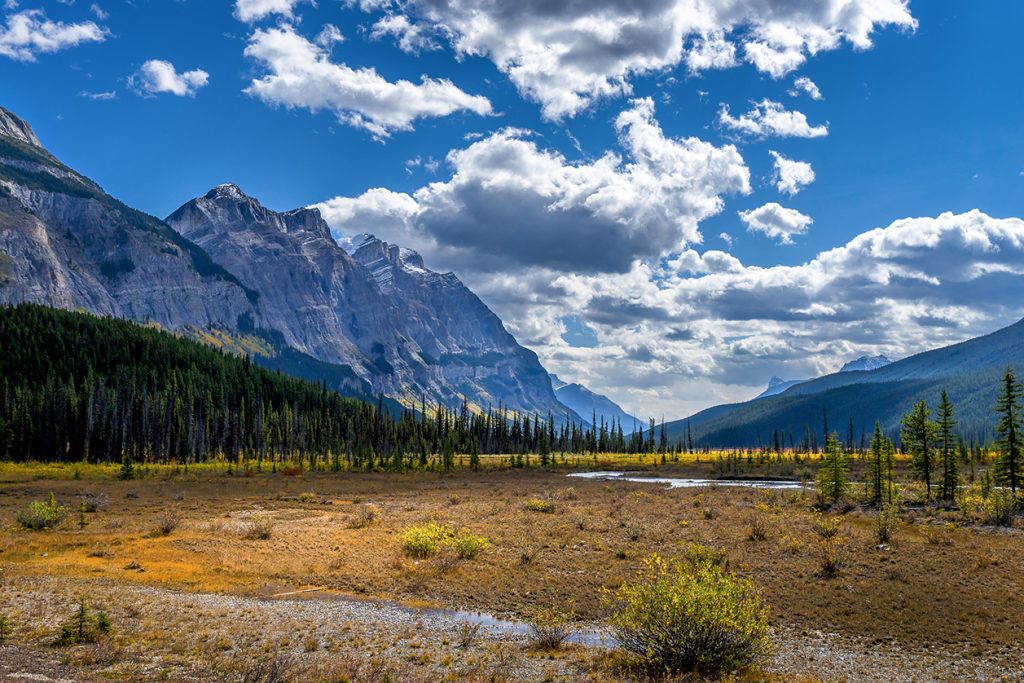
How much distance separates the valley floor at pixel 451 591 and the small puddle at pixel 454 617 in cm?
22

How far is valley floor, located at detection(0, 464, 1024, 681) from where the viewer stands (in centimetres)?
2030

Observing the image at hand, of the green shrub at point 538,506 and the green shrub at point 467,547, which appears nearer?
the green shrub at point 467,547

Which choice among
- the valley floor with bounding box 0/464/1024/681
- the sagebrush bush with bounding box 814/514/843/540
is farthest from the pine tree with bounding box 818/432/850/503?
the sagebrush bush with bounding box 814/514/843/540

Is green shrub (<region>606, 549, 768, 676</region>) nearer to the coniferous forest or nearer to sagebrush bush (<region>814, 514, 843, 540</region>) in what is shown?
sagebrush bush (<region>814, 514, 843, 540</region>)

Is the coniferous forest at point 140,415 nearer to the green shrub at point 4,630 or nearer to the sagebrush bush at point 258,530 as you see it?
the sagebrush bush at point 258,530

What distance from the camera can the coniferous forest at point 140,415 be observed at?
430ft

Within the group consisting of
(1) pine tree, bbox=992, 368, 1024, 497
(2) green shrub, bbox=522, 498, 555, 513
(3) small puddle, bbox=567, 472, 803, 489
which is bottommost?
(3) small puddle, bbox=567, 472, 803, 489

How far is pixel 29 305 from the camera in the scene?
647 ft

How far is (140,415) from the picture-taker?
140 meters

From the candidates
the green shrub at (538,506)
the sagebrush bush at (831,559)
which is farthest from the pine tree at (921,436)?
the green shrub at (538,506)

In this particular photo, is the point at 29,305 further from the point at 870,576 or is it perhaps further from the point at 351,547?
the point at 870,576

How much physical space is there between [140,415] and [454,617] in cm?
13962

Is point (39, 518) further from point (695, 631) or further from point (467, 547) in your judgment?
point (695, 631)

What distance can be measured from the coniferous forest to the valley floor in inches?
3199
